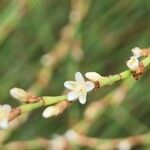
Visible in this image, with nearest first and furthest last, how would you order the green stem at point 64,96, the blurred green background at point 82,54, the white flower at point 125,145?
1. the green stem at point 64,96
2. the white flower at point 125,145
3. the blurred green background at point 82,54

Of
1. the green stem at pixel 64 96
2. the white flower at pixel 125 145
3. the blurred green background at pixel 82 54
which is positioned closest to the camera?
the green stem at pixel 64 96

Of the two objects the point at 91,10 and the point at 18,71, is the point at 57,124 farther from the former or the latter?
the point at 91,10

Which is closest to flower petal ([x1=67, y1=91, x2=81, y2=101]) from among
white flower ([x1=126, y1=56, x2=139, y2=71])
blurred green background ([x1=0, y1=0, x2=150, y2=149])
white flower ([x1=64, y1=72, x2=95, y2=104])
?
white flower ([x1=64, y1=72, x2=95, y2=104])

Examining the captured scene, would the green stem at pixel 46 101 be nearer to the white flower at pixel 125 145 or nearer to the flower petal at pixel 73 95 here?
the flower petal at pixel 73 95

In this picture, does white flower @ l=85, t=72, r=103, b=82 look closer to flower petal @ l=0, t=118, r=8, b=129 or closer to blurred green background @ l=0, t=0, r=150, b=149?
flower petal @ l=0, t=118, r=8, b=129

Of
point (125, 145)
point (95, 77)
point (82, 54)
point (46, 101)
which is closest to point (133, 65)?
point (95, 77)

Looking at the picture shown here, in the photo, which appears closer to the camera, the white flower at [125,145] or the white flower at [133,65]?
the white flower at [133,65]

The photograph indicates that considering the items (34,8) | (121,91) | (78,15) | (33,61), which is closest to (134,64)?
(121,91)

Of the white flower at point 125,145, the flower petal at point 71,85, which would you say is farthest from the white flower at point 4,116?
the white flower at point 125,145

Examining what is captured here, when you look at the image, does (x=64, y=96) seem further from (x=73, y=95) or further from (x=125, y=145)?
(x=125, y=145)
